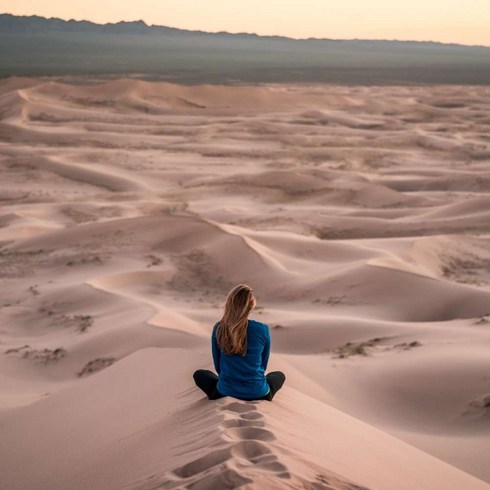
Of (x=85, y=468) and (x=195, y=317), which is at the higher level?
(x=85, y=468)

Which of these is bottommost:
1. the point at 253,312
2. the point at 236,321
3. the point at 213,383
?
the point at 253,312

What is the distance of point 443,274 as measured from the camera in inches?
452

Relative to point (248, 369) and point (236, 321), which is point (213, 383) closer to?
point (248, 369)

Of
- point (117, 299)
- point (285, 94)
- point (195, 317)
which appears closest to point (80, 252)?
point (117, 299)

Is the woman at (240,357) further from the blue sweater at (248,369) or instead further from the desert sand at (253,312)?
the desert sand at (253,312)

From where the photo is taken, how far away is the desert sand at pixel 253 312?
158 inches

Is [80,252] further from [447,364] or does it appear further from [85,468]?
[85,468]

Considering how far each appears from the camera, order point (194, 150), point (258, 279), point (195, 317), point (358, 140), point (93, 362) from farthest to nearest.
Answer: point (358, 140) → point (194, 150) → point (258, 279) → point (195, 317) → point (93, 362)

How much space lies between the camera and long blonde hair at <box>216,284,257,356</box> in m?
4.16

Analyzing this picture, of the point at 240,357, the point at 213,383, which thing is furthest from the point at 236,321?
the point at 213,383

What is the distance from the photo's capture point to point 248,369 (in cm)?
439

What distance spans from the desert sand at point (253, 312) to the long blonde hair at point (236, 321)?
0.33 meters

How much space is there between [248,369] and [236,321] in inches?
12.4

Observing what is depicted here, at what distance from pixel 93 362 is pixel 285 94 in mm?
37636
